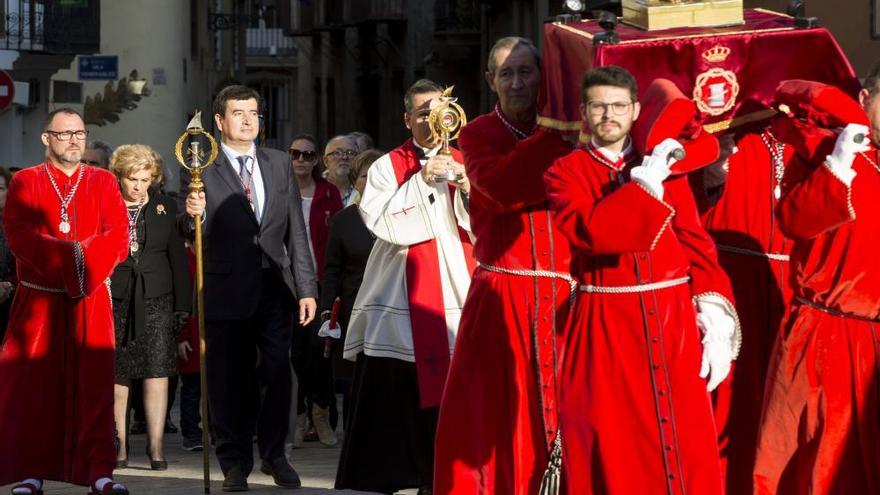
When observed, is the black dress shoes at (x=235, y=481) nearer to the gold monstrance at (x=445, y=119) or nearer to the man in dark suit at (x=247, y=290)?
the man in dark suit at (x=247, y=290)

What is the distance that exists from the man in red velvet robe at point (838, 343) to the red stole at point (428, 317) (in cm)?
282

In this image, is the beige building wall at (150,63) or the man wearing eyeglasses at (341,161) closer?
the man wearing eyeglasses at (341,161)

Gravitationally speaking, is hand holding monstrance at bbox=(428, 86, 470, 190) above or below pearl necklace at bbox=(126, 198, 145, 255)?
above

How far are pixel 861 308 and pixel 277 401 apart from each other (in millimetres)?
4401

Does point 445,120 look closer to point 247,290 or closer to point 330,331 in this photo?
point 247,290

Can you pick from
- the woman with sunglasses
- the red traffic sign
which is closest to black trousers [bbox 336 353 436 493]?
the woman with sunglasses

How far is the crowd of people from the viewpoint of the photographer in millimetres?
7340

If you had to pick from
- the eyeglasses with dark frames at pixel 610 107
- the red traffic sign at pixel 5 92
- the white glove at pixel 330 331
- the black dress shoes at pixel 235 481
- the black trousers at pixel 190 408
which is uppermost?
the red traffic sign at pixel 5 92

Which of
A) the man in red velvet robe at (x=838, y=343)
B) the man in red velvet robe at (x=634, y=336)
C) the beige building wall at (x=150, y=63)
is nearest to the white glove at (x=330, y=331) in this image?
the man in red velvet robe at (x=838, y=343)

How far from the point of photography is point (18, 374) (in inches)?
436

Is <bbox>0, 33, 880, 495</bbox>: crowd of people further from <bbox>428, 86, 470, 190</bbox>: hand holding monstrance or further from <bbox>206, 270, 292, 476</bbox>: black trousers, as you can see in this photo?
<bbox>428, 86, 470, 190</bbox>: hand holding monstrance

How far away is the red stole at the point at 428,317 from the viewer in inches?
408

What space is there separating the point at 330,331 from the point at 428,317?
2246 millimetres

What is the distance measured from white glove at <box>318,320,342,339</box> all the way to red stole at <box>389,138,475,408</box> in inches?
83.6
